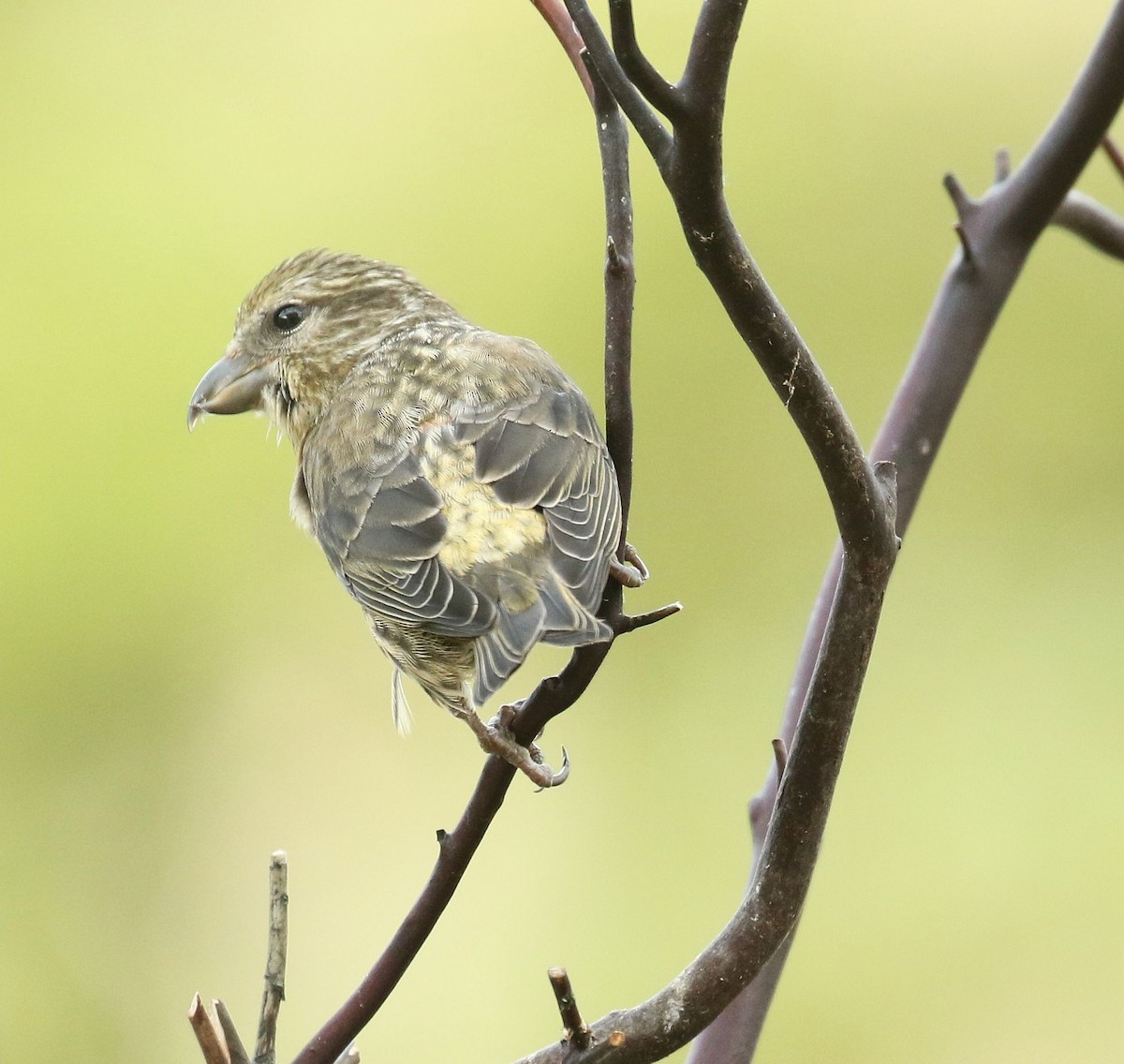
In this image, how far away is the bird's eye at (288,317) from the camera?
10.3ft

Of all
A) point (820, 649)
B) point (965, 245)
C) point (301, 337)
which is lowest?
point (301, 337)

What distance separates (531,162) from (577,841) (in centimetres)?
232

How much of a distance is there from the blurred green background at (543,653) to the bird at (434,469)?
1682 mm

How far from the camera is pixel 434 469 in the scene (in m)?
2.57

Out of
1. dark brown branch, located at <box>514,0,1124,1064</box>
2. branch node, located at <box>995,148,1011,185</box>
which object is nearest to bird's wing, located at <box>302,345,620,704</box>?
dark brown branch, located at <box>514,0,1124,1064</box>

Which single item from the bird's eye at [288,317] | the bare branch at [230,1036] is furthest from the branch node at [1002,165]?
the bare branch at [230,1036]

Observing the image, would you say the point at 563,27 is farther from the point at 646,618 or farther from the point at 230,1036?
the point at 230,1036

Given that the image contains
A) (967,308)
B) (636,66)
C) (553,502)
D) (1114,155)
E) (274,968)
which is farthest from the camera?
(1114,155)

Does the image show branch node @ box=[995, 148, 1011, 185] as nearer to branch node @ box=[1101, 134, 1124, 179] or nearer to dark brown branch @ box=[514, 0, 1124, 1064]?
branch node @ box=[1101, 134, 1124, 179]

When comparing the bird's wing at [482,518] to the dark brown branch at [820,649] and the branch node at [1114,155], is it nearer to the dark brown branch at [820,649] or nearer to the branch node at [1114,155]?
the dark brown branch at [820,649]

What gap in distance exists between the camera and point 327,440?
2.86 meters

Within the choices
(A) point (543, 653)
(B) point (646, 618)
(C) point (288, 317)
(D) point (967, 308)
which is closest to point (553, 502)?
(B) point (646, 618)

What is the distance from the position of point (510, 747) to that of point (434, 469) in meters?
0.76

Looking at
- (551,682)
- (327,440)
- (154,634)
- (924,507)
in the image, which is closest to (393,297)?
(327,440)
